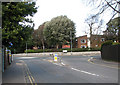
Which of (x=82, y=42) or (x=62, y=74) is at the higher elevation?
(x=82, y=42)

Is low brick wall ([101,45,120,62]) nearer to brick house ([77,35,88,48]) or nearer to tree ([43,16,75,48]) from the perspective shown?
tree ([43,16,75,48])

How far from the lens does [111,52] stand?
1995 cm

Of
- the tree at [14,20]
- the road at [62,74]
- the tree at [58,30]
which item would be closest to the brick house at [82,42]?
the tree at [58,30]

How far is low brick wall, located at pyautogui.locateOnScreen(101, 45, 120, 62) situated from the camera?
18188mm

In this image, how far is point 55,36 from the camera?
4575 centimetres

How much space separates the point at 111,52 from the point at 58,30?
2750 cm

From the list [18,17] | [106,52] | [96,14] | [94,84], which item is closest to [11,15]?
[18,17]

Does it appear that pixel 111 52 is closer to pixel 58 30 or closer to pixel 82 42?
pixel 58 30

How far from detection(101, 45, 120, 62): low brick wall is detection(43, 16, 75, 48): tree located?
23894 mm

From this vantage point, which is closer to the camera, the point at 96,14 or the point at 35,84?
the point at 35,84

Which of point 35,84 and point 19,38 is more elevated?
point 19,38

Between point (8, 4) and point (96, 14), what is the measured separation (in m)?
10.6

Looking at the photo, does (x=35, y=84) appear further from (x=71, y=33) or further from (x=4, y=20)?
(x=71, y=33)

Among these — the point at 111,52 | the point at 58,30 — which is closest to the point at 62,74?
the point at 111,52
